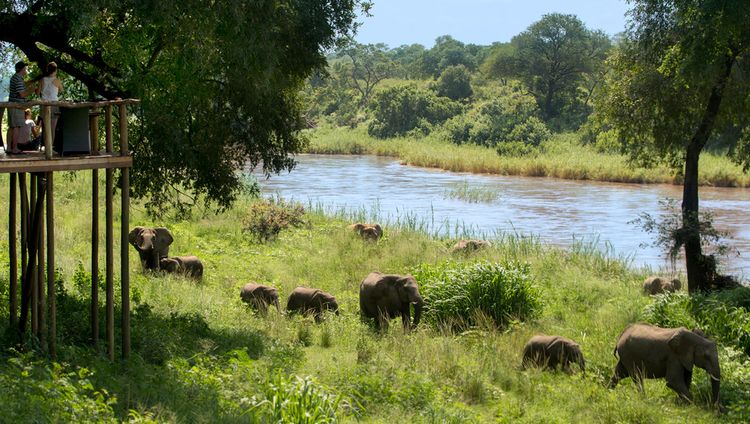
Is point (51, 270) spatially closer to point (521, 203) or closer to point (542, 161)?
point (521, 203)

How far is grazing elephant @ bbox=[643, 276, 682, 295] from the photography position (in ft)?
61.1

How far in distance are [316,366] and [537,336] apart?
3.24 metres

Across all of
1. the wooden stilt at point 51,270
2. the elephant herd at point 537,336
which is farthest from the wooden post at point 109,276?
the elephant herd at point 537,336

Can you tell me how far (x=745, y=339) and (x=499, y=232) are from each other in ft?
42.7

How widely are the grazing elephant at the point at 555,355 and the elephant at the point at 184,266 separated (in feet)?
23.9

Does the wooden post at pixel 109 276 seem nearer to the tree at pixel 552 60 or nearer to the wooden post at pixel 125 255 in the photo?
the wooden post at pixel 125 255

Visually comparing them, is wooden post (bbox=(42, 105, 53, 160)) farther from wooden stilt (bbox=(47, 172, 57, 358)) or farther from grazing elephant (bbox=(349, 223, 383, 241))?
grazing elephant (bbox=(349, 223, 383, 241))

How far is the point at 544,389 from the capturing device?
1237cm

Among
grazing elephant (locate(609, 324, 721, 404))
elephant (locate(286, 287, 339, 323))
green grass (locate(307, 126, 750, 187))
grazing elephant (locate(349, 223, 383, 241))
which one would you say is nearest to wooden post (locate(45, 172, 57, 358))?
elephant (locate(286, 287, 339, 323))

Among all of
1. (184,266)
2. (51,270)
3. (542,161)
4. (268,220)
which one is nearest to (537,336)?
(51,270)

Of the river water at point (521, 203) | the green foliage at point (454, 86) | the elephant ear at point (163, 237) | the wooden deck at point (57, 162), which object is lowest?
the river water at point (521, 203)

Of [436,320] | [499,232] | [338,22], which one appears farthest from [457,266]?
[499,232]

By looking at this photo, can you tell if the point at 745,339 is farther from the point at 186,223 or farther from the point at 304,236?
the point at 186,223

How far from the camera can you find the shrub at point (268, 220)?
24562 mm
